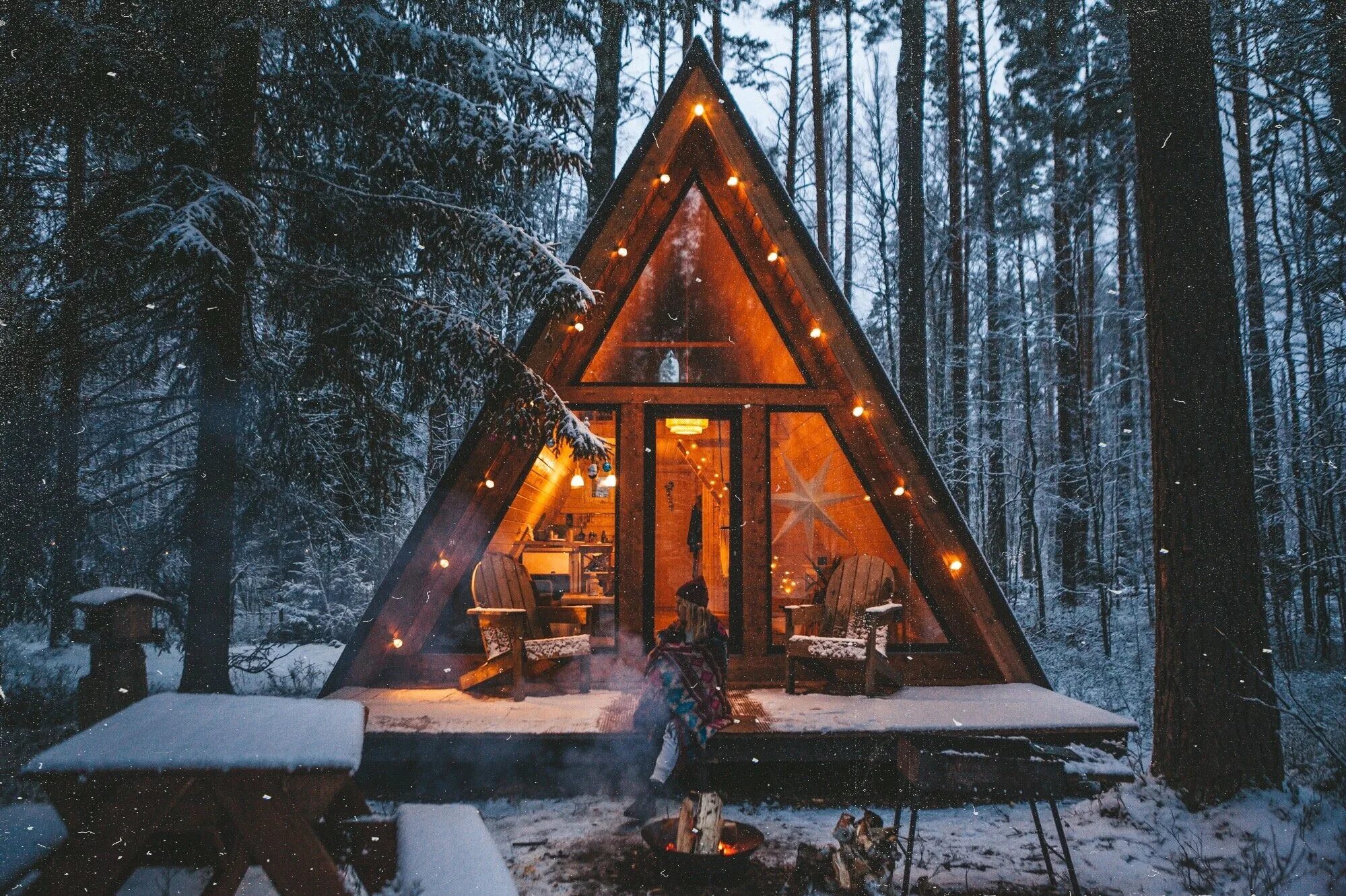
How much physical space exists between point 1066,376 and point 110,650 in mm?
13253

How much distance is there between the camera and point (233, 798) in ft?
7.25

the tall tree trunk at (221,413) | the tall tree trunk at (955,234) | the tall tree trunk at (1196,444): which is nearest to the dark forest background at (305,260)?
the tall tree trunk at (221,413)

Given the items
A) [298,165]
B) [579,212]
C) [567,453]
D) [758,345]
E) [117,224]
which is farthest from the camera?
[579,212]

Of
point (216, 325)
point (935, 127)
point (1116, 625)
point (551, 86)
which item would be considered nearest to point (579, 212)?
point (935, 127)

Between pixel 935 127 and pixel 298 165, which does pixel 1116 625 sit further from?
pixel 298 165

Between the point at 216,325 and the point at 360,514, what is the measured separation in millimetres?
1999

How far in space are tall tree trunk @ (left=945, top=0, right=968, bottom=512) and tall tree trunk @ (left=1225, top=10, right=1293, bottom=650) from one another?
382 centimetres

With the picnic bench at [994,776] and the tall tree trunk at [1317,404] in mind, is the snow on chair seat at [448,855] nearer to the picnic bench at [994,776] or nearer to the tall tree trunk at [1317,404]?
the picnic bench at [994,776]

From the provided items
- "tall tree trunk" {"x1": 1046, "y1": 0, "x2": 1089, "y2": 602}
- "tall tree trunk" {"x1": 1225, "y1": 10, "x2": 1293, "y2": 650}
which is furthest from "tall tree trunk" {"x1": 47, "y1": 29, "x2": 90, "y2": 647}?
"tall tree trunk" {"x1": 1046, "y1": 0, "x2": 1089, "y2": 602}

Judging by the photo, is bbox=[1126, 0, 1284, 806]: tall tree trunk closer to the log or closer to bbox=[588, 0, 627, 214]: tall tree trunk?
the log

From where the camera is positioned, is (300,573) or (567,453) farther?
(300,573)

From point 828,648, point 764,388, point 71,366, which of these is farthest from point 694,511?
point 71,366

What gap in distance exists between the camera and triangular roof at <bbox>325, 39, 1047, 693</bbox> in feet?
20.0

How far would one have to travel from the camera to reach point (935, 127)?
55.6 feet
